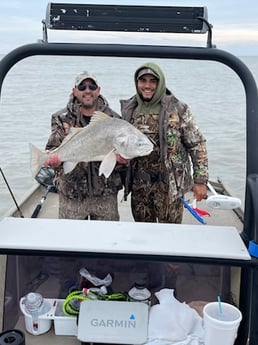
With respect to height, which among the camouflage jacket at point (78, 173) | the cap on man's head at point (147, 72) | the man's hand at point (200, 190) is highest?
the cap on man's head at point (147, 72)

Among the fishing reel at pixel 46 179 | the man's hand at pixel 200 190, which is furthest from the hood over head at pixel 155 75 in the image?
the fishing reel at pixel 46 179

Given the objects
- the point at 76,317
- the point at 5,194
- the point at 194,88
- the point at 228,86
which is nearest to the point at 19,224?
the point at 76,317

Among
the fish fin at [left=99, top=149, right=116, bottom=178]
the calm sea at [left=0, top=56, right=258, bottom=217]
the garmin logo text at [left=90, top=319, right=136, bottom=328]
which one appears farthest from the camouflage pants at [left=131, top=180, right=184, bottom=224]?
the garmin logo text at [left=90, top=319, right=136, bottom=328]

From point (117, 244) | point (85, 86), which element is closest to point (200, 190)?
point (85, 86)

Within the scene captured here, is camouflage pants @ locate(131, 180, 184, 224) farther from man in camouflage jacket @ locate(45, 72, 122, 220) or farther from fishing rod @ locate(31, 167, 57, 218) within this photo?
fishing rod @ locate(31, 167, 57, 218)

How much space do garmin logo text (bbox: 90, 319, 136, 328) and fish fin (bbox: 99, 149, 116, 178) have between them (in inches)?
45.9

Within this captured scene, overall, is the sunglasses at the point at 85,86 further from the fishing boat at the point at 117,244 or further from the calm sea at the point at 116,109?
the fishing boat at the point at 117,244

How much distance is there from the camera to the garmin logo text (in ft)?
6.58

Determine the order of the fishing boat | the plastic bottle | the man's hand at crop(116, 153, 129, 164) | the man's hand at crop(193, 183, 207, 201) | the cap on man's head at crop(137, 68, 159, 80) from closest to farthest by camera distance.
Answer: the fishing boat → the plastic bottle → the man's hand at crop(116, 153, 129, 164) → the cap on man's head at crop(137, 68, 159, 80) → the man's hand at crop(193, 183, 207, 201)

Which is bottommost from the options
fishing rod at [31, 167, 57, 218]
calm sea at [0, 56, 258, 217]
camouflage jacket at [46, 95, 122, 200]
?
calm sea at [0, 56, 258, 217]

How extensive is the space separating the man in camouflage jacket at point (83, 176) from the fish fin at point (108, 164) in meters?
0.39

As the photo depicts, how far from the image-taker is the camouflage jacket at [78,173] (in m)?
3.37

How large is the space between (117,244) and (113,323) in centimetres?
32

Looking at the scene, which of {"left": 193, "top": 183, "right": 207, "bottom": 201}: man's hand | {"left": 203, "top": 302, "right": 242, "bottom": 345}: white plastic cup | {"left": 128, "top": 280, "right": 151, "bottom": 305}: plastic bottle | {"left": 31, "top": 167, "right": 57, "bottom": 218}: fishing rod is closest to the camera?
{"left": 203, "top": 302, "right": 242, "bottom": 345}: white plastic cup
